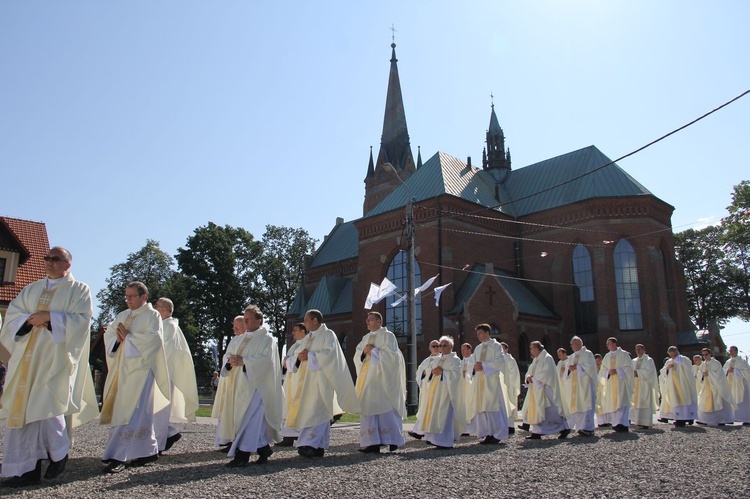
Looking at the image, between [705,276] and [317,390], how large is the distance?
4871cm

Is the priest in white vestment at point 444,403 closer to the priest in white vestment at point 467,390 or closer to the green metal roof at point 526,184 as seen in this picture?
the priest in white vestment at point 467,390

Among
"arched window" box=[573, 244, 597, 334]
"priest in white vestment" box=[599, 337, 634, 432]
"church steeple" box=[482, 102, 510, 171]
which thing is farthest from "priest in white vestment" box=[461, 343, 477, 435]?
"church steeple" box=[482, 102, 510, 171]

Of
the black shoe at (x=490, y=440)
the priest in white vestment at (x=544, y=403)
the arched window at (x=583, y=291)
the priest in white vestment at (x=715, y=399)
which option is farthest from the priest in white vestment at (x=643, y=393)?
the arched window at (x=583, y=291)

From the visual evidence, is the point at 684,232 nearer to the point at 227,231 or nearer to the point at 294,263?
the point at 294,263

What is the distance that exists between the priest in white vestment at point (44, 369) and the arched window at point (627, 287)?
30.1m

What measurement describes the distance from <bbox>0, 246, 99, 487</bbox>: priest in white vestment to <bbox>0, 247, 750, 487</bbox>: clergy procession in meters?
0.01

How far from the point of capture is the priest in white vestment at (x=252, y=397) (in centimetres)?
769

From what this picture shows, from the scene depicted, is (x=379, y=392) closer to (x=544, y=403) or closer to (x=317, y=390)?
(x=317, y=390)

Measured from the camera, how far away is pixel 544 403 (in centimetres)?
1298

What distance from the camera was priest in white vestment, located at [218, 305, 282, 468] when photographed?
769 cm

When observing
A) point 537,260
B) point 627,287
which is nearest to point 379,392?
point 627,287

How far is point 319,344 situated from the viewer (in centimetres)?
920

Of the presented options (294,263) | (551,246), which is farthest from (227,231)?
(551,246)

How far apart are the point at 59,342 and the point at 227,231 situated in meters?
48.6
